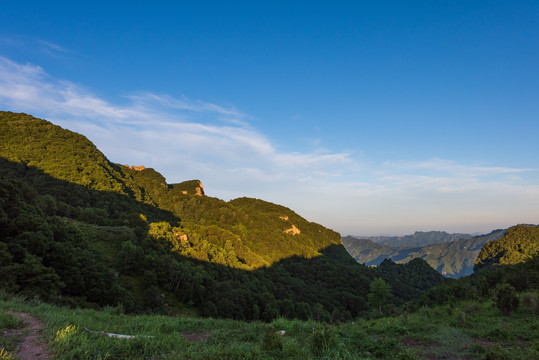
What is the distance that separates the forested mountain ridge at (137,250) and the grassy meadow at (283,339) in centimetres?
964

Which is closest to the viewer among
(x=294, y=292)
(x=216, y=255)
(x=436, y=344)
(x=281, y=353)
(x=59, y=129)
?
(x=281, y=353)

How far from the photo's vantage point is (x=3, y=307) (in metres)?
7.53

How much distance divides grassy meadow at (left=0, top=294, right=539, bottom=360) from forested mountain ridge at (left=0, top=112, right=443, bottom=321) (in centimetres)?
964

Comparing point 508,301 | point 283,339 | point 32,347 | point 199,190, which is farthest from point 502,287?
point 199,190

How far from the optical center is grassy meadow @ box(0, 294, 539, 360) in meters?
5.09

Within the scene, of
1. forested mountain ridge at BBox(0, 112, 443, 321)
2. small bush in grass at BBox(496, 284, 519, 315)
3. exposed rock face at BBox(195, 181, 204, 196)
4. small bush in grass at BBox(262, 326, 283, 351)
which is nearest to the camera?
small bush in grass at BBox(262, 326, 283, 351)

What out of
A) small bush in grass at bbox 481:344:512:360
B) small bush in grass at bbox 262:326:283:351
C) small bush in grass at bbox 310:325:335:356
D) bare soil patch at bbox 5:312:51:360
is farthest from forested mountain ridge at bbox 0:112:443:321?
small bush in grass at bbox 481:344:512:360

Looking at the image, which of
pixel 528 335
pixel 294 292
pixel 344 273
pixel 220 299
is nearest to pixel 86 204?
pixel 220 299

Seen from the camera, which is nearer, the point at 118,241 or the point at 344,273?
the point at 118,241

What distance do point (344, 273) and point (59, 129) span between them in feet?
546

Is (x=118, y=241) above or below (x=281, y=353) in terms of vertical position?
below

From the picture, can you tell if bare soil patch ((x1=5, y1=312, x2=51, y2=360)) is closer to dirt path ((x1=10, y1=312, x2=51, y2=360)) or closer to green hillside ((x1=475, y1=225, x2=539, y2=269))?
dirt path ((x1=10, y1=312, x2=51, y2=360))

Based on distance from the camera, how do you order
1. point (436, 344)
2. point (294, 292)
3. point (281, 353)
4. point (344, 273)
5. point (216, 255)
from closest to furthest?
point (281, 353) < point (436, 344) < point (216, 255) < point (294, 292) < point (344, 273)

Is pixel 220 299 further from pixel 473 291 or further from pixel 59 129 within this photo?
pixel 59 129
